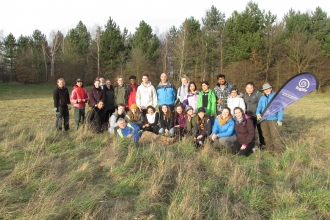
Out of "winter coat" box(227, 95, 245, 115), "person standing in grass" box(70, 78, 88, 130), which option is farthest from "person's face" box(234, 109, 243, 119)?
→ "person standing in grass" box(70, 78, 88, 130)

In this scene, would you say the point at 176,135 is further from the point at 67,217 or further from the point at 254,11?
the point at 254,11

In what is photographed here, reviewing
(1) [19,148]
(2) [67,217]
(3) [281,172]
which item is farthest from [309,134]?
(1) [19,148]

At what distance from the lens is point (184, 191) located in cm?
331

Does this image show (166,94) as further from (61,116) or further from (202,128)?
(61,116)

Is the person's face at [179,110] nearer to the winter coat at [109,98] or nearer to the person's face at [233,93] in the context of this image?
the person's face at [233,93]

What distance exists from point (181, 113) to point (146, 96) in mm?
1221

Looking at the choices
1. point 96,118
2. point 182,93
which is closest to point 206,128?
point 182,93

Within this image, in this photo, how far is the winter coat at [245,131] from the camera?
5588 millimetres

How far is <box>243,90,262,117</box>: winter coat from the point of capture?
6.37 metres

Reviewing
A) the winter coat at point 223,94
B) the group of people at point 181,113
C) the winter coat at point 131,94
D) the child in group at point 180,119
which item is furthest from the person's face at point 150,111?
the winter coat at point 223,94

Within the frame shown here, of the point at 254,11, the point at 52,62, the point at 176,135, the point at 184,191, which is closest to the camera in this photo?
the point at 184,191

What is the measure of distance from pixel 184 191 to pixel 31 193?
79.5 inches

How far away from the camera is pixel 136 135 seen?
6.07m

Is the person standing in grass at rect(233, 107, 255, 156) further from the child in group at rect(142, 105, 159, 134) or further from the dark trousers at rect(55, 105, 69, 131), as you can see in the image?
the dark trousers at rect(55, 105, 69, 131)
